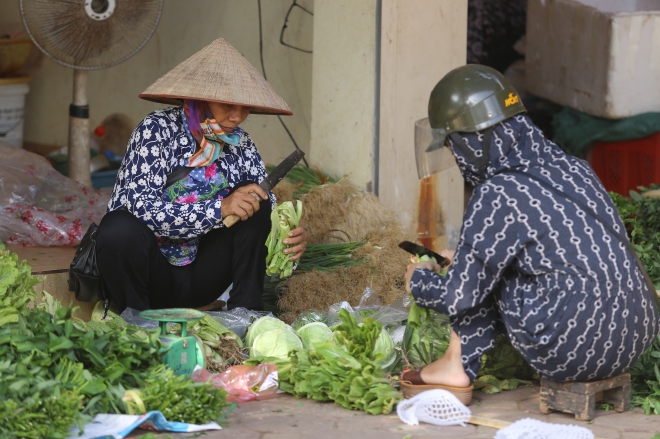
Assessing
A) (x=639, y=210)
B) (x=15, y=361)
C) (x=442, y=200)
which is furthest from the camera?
(x=442, y=200)

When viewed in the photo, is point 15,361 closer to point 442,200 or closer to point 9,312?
point 9,312

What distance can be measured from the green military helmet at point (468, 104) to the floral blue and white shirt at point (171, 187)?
1159 millimetres

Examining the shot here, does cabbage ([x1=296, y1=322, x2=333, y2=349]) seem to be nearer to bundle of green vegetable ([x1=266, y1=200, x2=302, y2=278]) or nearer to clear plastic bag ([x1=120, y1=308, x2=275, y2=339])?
clear plastic bag ([x1=120, y1=308, x2=275, y2=339])

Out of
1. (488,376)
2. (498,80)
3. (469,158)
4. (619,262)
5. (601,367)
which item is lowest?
(488,376)

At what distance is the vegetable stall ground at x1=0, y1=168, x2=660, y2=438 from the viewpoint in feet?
8.90

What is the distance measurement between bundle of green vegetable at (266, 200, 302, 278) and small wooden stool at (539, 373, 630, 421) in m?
1.41

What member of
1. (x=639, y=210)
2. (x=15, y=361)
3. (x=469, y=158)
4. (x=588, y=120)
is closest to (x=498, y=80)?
(x=469, y=158)

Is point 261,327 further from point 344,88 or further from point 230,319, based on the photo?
point 344,88

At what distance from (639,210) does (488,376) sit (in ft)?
6.38

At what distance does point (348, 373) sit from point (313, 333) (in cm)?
53

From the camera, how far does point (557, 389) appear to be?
9.95 ft

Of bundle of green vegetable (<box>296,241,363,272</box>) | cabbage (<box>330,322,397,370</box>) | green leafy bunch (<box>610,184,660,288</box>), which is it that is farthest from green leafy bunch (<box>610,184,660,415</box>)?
bundle of green vegetable (<box>296,241,363,272</box>)

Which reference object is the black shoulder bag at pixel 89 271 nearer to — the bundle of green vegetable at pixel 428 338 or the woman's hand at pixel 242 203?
the woman's hand at pixel 242 203

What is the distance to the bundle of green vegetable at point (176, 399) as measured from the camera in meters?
2.77
